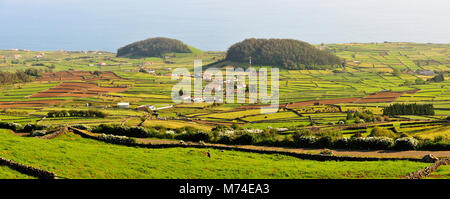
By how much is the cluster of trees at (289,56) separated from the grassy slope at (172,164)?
145 meters

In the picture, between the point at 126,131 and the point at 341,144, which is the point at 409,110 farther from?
the point at 126,131

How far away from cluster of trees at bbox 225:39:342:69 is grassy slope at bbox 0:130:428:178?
145 metres

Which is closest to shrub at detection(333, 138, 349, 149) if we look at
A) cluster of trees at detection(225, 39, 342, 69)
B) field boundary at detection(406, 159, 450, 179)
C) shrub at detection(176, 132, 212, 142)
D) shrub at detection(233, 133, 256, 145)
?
shrub at detection(233, 133, 256, 145)

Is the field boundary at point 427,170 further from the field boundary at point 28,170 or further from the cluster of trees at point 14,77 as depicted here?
the cluster of trees at point 14,77

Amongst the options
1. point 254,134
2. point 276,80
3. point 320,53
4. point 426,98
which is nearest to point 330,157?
point 254,134

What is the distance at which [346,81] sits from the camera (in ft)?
451

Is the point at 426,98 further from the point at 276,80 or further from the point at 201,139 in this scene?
the point at 201,139

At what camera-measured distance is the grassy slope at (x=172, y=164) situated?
26.5 meters

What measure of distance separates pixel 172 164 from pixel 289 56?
161 meters

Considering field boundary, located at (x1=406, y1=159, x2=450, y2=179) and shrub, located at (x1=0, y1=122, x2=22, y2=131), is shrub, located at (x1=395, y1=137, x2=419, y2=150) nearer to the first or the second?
field boundary, located at (x1=406, y1=159, x2=450, y2=179)

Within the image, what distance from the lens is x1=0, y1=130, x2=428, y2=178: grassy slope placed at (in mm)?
26516

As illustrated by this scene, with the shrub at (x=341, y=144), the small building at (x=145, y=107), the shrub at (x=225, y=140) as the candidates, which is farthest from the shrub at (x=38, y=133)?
the small building at (x=145, y=107)

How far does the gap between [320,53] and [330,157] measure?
161979mm

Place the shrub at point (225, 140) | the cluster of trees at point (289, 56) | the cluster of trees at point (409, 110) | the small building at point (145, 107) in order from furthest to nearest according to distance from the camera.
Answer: the cluster of trees at point (289, 56) → the small building at point (145, 107) → the cluster of trees at point (409, 110) → the shrub at point (225, 140)
